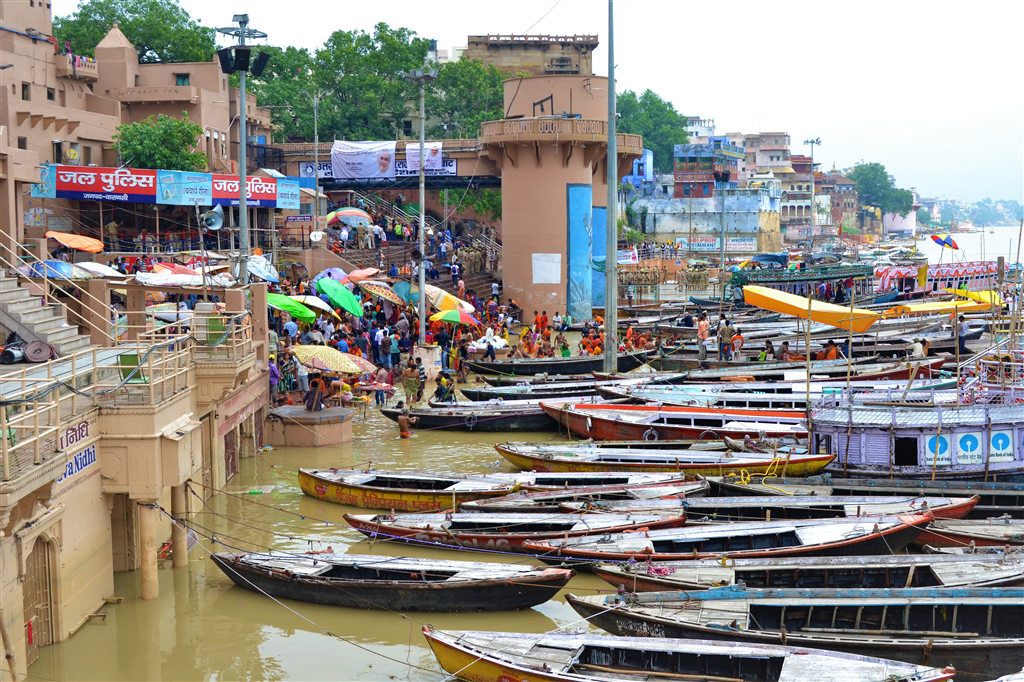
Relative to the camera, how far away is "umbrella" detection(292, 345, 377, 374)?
71.7 ft

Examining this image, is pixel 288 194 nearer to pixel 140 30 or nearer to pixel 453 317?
pixel 453 317

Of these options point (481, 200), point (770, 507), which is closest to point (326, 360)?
point (770, 507)

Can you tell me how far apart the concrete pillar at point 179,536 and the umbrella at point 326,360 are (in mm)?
7394

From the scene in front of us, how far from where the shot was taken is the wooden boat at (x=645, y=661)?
31.8 ft

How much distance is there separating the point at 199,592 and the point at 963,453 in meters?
12.2

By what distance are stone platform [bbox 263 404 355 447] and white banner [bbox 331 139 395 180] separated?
24.7 metres

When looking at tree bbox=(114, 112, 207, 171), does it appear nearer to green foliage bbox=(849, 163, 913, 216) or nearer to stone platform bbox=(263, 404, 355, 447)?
stone platform bbox=(263, 404, 355, 447)

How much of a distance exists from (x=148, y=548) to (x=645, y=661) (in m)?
6.70

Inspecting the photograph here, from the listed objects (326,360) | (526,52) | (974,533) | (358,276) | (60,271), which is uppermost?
(526,52)

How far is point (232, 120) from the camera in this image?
45.6 m

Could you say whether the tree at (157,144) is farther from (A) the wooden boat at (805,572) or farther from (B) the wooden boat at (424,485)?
(A) the wooden boat at (805,572)

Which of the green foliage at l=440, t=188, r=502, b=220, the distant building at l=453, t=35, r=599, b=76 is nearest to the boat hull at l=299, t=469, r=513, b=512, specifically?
the green foliage at l=440, t=188, r=502, b=220

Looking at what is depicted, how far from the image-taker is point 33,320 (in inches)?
642

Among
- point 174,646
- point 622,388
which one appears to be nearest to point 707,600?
point 174,646
